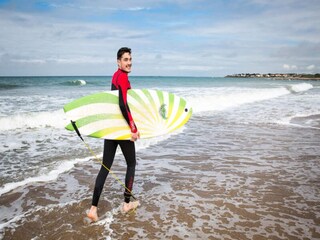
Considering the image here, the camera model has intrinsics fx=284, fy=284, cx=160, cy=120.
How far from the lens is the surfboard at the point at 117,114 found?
3437 mm

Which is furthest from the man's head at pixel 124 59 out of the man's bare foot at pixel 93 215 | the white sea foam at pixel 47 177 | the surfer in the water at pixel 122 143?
the white sea foam at pixel 47 177

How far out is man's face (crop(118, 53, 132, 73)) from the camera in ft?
10.5

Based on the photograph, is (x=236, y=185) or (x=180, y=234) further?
(x=236, y=185)

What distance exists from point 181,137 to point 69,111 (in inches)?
184

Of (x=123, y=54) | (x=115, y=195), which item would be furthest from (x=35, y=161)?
(x=123, y=54)

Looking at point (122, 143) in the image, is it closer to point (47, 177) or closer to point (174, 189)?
point (174, 189)

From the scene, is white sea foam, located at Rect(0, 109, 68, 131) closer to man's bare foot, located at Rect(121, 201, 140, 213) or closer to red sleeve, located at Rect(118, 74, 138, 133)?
man's bare foot, located at Rect(121, 201, 140, 213)

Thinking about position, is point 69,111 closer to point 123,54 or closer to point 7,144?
point 123,54

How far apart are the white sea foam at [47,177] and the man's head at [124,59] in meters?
2.54

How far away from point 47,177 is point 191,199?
96.3 inches

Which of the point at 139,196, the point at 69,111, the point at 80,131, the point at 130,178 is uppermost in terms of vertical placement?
the point at 69,111

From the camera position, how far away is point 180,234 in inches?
122

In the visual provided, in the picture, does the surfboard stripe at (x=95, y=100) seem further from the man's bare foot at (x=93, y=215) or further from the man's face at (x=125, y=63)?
the man's bare foot at (x=93, y=215)

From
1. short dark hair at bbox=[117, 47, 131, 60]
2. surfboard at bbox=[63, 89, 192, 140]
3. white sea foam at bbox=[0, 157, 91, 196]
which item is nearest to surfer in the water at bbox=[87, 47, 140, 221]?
short dark hair at bbox=[117, 47, 131, 60]
